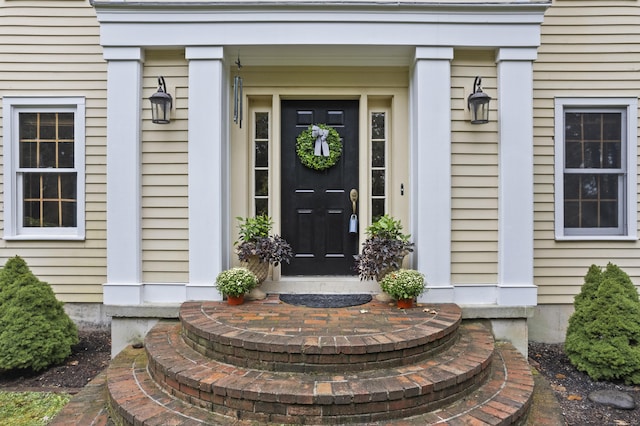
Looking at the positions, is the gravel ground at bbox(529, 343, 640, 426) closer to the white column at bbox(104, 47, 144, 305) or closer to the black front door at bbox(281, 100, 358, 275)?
the black front door at bbox(281, 100, 358, 275)

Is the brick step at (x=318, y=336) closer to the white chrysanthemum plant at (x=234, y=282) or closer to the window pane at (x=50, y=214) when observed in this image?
the white chrysanthemum plant at (x=234, y=282)

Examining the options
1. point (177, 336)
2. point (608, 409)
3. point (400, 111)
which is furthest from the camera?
point (400, 111)

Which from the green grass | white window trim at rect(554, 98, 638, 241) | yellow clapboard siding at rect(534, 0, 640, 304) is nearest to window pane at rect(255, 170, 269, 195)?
the green grass

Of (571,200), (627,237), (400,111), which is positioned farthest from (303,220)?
(627,237)

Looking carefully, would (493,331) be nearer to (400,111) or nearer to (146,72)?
(400,111)

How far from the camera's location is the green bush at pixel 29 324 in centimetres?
339

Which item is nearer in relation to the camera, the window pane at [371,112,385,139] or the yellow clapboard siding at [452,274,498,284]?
the yellow clapboard siding at [452,274,498,284]

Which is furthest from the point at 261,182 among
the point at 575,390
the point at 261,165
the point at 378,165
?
the point at 575,390

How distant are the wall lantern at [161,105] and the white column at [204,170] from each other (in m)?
0.21

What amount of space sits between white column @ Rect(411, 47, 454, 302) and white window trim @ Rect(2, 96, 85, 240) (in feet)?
12.2

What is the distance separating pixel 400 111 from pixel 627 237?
286 cm

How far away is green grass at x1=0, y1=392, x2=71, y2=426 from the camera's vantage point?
2797 mm

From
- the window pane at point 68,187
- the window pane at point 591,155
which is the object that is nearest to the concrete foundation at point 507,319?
the window pane at point 591,155

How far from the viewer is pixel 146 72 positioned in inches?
147
